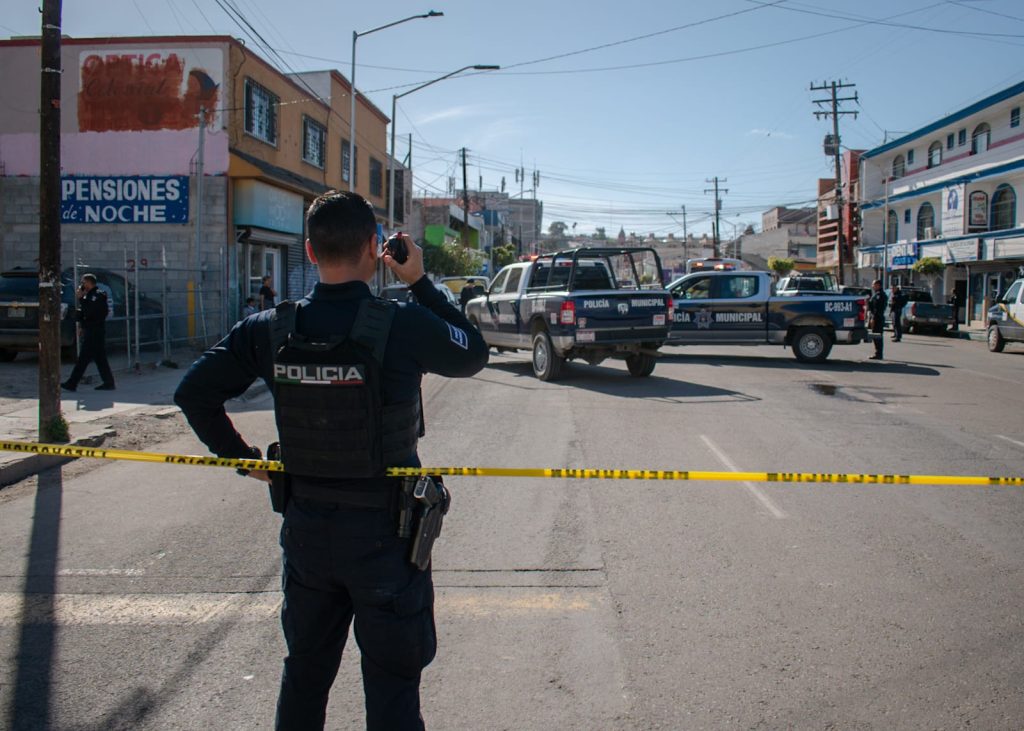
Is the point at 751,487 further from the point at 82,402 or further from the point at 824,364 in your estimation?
the point at 824,364

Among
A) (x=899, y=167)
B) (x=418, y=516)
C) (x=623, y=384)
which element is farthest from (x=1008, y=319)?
(x=899, y=167)

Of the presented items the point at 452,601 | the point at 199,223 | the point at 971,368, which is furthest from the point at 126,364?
the point at 971,368

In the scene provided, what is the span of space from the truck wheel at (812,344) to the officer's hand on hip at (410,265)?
645 inches

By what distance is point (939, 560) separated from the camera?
5.32 m

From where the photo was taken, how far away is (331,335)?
261cm

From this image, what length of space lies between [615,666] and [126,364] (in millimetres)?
13983

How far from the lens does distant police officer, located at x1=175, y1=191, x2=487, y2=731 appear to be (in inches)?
101

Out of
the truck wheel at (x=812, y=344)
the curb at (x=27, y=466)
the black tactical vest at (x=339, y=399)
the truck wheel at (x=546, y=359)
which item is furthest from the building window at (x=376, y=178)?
the black tactical vest at (x=339, y=399)

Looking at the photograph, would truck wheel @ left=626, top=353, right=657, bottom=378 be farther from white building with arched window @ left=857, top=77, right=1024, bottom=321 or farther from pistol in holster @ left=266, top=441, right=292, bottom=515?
white building with arched window @ left=857, top=77, right=1024, bottom=321

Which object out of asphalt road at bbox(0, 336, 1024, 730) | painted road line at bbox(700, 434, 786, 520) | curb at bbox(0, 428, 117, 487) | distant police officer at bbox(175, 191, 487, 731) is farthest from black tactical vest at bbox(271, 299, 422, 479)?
curb at bbox(0, 428, 117, 487)

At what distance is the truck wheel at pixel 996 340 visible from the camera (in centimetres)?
2262

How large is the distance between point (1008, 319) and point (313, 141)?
2046 centimetres

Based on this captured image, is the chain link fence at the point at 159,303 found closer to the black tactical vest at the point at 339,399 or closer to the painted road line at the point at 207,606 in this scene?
the painted road line at the point at 207,606

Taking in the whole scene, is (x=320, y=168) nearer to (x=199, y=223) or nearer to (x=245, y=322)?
(x=199, y=223)
